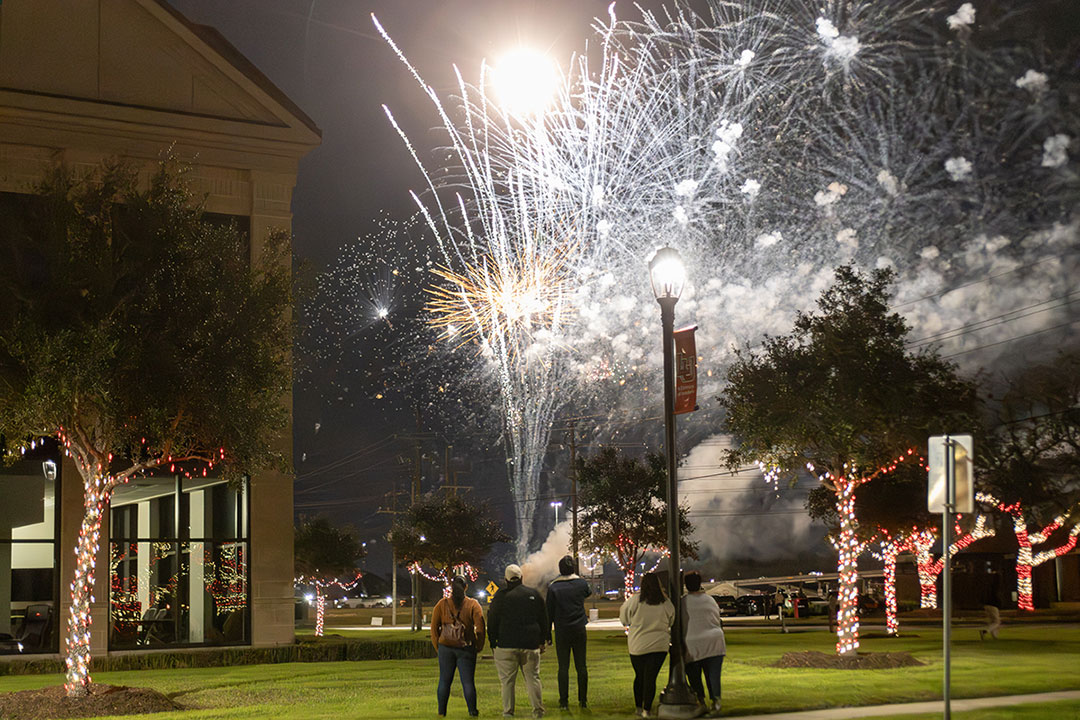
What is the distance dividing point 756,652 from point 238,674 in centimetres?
1137

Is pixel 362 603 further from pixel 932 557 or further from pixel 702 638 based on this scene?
pixel 702 638

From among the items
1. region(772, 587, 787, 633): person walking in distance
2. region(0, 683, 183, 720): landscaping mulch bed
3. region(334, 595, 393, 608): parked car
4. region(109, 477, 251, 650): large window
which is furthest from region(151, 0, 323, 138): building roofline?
region(334, 595, 393, 608): parked car

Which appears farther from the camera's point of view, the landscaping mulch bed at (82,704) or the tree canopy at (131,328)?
the tree canopy at (131,328)

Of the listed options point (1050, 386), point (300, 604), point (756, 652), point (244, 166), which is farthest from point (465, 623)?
point (300, 604)

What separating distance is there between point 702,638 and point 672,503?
5.28 ft

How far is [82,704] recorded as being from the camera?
1636 centimetres

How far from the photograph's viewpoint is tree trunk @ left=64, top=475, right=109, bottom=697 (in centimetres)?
1711

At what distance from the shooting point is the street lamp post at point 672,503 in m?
14.2

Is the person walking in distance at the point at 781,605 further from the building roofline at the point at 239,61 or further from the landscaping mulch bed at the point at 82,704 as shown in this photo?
the landscaping mulch bed at the point at 82,704

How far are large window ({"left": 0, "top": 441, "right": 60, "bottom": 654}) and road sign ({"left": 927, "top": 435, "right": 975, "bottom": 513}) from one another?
20.2 meters

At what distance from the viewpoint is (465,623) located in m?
13.7

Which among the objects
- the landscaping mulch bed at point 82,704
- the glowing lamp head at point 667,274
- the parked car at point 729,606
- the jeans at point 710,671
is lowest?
the parked car at point 729,606

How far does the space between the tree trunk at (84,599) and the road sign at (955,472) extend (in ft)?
38.6

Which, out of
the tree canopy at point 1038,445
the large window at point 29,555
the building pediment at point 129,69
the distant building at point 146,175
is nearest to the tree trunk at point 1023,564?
the tree canopy at point 1038,445
